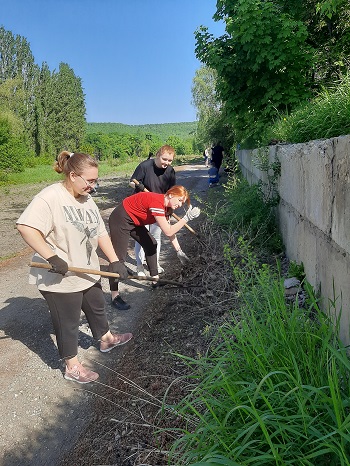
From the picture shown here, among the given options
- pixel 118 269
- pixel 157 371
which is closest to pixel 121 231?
pixel 118 269

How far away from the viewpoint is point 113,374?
3141 millimetres

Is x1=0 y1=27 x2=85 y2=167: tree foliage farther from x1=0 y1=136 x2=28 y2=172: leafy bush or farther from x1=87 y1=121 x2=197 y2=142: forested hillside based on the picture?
x1=87 y1=121 x2=197 y2=142: forested hillside

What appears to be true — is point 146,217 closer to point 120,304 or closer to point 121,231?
point 121,231

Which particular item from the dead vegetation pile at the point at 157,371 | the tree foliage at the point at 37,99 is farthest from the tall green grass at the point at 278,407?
the tree foliage at the point at 37,99

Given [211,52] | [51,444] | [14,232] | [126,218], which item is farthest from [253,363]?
[14,232]

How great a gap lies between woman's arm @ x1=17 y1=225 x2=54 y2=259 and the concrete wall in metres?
1.91

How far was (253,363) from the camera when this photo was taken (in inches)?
68.6

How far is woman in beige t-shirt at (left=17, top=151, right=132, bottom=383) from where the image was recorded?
2725 mm

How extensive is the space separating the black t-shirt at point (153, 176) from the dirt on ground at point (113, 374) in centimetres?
100

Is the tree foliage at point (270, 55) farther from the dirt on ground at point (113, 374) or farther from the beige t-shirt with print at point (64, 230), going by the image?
the beige t-shirt with print at point (64, 230)

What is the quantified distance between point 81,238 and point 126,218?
1.36 meters

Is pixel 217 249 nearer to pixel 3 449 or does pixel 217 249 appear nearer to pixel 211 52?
pixel 3 449

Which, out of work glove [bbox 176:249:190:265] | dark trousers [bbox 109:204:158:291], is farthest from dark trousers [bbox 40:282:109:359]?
work glove [bbox 176:249:190:265]

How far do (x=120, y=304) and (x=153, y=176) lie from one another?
1.84 meters
